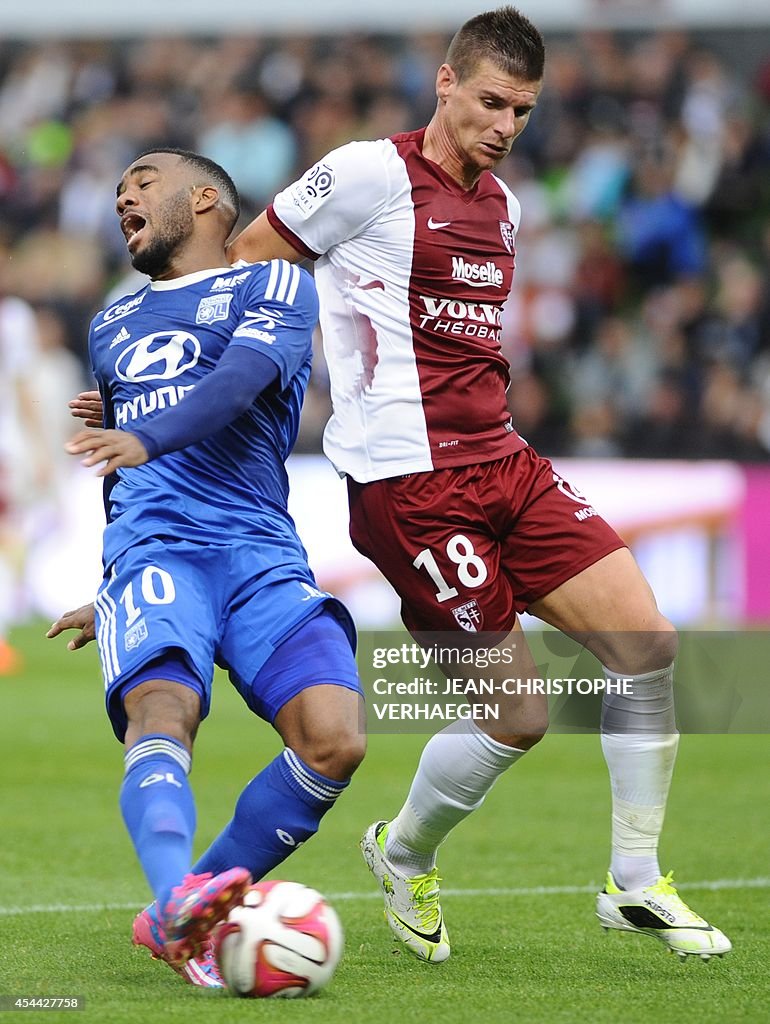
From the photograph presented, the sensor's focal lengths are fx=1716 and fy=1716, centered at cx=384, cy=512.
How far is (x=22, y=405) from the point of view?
1493 centimetres

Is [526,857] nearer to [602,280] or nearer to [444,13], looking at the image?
[602,280]

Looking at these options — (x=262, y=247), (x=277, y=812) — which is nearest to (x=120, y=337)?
(x=262, y=247)

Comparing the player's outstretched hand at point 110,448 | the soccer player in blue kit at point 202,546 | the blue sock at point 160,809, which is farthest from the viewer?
the soccer player in blue kit at point 202,546

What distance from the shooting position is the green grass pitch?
423cm

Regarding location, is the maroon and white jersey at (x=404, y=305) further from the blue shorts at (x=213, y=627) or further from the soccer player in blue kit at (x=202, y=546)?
the blue shorts at (x=213, y=627)

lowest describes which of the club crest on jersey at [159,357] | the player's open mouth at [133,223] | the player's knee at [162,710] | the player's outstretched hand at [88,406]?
the player's knee at [162,710]

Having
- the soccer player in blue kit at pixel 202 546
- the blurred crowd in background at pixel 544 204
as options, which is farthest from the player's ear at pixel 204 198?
the blurred crowd in background at pixel 544 204

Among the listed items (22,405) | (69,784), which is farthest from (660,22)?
Result: (69,784)

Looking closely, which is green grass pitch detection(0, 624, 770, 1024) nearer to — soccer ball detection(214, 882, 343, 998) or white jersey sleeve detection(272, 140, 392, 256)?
soccer ball detection(214, 882, 343, 998)

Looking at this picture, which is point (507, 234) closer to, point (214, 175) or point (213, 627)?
point (214, 175)

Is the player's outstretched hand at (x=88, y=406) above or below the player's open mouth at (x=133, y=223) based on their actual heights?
below

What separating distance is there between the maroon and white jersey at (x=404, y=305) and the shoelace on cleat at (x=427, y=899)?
48.4 inches

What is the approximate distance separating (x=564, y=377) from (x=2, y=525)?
5285 mm

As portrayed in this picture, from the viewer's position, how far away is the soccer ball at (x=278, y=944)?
4.11 metres
